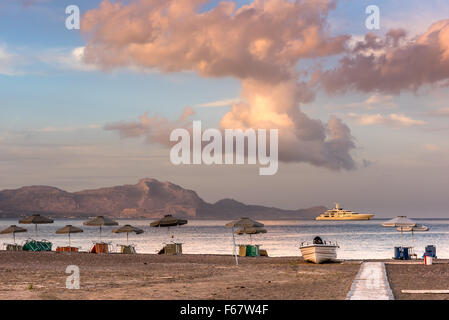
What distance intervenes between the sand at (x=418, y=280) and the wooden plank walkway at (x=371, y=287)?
0.82 ft

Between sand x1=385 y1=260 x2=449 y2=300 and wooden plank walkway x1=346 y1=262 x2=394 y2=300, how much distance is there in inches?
9.9

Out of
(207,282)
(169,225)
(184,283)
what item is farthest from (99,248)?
(184,283)

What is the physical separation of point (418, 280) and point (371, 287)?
155 inches

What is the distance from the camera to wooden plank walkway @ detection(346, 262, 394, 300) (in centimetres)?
1485

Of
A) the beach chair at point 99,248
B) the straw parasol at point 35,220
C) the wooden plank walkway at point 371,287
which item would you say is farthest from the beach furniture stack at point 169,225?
the wooden plank walkway at point 371,287

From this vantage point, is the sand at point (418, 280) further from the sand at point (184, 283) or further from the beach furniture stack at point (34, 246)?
the beach furniture stack at point (34, 246)

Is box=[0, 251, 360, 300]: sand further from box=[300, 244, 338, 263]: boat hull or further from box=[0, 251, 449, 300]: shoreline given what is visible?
box=[300, 244, 338, 263]: boat hull

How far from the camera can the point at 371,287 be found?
17.1m

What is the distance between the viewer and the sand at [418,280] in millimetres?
15530

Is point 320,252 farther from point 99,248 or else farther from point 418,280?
point 99,248

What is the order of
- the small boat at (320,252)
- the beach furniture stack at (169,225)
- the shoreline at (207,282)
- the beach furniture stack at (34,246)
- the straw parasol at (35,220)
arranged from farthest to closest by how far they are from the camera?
the straw parasol at (35,220), the beach furniture stack at (34,246), the beach furniture stack at (169,225), the small boat at (320,252), the shoreline at (207,282)

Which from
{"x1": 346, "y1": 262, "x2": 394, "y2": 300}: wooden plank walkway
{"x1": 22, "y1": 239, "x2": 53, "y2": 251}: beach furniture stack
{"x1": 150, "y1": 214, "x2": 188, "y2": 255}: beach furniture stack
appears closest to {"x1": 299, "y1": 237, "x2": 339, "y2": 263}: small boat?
{"x1": 346, "y1": 262, "x2": 394, "y2": 300}: wooden plank walkway
